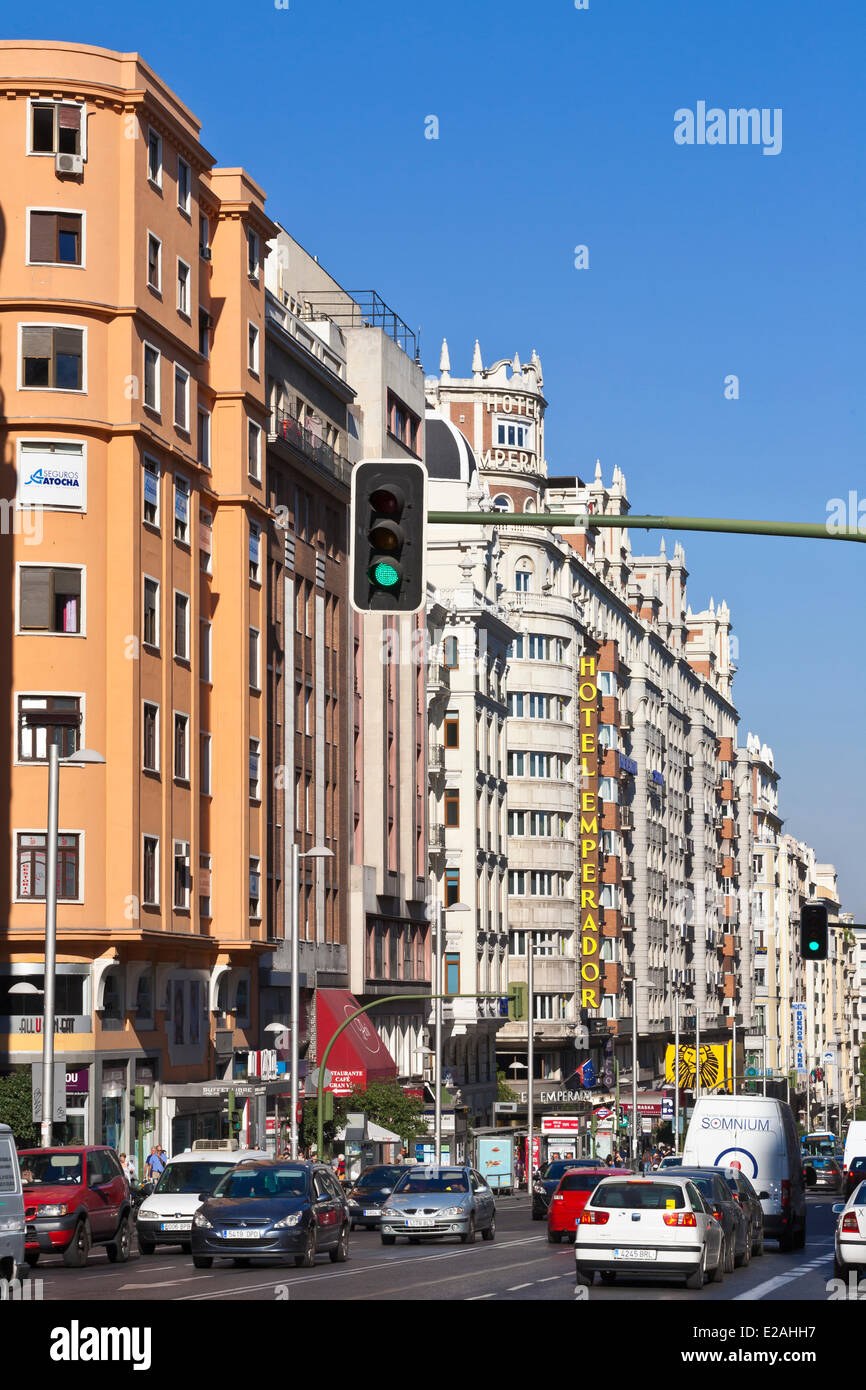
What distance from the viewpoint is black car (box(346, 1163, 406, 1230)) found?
5188 centimetres

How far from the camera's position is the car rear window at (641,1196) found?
89.2 feet

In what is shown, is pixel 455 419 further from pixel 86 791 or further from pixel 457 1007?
pixel 86 791

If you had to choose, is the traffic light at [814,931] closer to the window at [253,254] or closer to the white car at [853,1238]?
the white car at [853,1238]

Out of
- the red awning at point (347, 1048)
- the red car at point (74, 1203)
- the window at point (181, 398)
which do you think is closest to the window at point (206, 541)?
the window at point (181, 398)

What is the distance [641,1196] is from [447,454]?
8032 centimetres

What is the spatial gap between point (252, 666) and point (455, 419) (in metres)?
57.5

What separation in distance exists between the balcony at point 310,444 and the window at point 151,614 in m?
12.3

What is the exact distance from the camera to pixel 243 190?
62.7m

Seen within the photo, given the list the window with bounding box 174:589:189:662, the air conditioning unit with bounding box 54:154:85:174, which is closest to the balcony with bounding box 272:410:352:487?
the window with bounding box 174:589:189:662

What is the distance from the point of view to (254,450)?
209ft

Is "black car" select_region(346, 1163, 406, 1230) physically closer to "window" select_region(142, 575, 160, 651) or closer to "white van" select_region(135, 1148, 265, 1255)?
"white van" select_region(135, 1148, 265, 1255)

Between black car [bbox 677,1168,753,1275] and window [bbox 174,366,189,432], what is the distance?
30.6 metres

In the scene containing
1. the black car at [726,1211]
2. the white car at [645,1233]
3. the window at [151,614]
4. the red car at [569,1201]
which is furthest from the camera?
the window at [151,614]

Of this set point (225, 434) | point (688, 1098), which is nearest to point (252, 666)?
point (225, 434)
